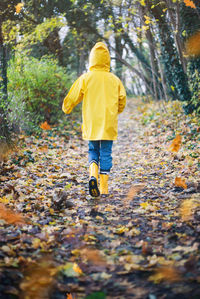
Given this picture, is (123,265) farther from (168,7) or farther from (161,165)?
(168,7)

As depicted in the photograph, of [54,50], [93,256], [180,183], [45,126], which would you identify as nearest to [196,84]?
[180,183]

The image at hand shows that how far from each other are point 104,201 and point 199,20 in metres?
6.33

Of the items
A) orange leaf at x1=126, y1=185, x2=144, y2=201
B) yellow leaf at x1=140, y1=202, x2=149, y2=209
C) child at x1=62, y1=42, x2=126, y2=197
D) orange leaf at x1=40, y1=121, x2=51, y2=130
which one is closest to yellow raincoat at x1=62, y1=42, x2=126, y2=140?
child at x1=62, y1=42, x2=126, y2=197

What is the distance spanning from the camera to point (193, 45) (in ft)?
26.0

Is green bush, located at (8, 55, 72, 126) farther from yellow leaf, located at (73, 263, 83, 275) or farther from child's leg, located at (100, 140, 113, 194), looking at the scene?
yellow leaf, located at (73, 263, 83, 275)

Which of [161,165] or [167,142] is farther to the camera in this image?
[167,142]

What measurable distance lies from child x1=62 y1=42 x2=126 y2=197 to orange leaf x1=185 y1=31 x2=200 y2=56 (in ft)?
14.9

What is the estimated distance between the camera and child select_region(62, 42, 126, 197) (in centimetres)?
413

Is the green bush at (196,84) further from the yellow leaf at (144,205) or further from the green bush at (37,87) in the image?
the yellow leaf at (144,205)

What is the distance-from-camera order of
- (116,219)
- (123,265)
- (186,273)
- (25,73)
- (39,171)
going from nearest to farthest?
1. (186,273)
2. (123,265)
3. (116,219)
4. (39,171)
5. (25,73)

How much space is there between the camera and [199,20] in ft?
25.2

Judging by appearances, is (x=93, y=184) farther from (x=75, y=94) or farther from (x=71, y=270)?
(x=71, y=270)

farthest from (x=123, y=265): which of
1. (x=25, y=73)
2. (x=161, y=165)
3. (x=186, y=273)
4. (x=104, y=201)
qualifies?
(x=25, y=73)

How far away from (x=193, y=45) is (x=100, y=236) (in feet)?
22.8
